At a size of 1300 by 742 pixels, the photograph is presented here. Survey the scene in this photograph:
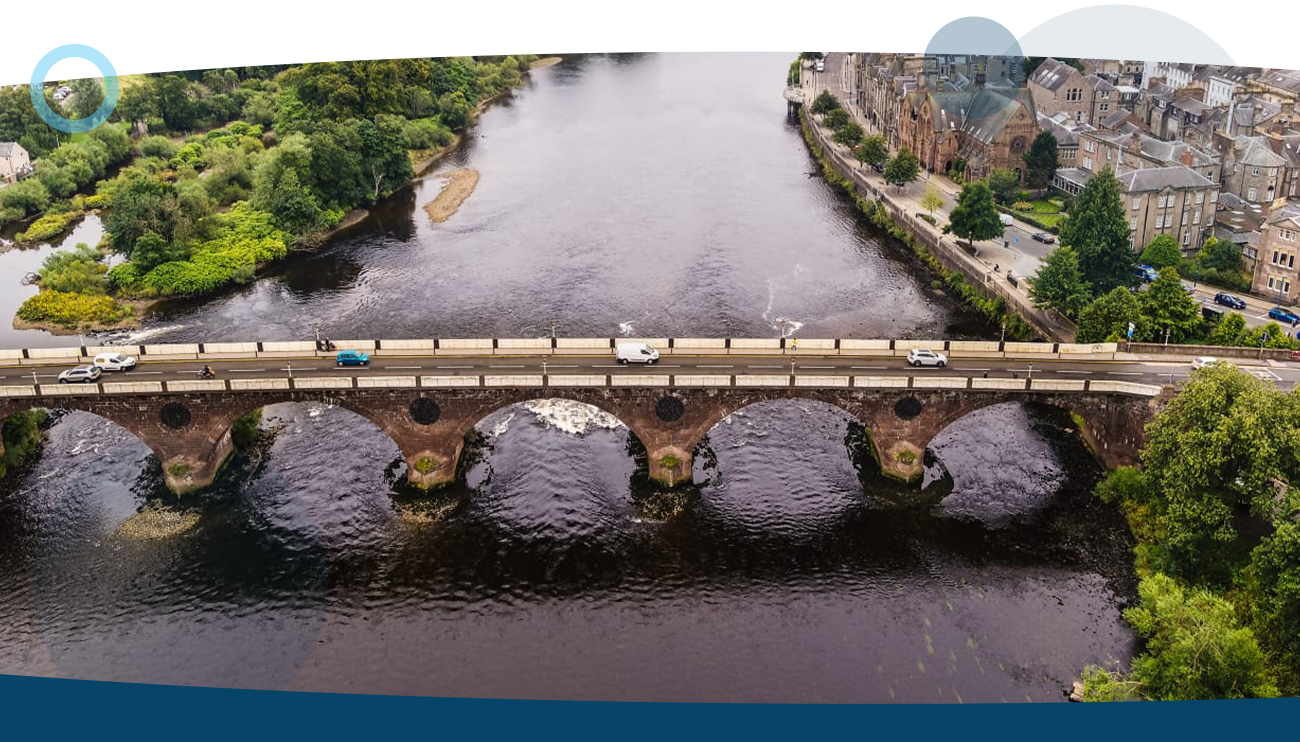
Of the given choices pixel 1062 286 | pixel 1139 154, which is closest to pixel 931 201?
pixel 1139 154

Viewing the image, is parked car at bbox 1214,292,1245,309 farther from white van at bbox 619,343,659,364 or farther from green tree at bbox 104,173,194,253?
green tree at bbox 104,173,194,253

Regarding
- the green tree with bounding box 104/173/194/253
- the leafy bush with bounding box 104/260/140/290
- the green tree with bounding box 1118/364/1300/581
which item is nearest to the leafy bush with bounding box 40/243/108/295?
the leafy bush with bounding box 104/260/140/290

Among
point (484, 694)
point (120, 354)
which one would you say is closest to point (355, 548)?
point (484, 694)

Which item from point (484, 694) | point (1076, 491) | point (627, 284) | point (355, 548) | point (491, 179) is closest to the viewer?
point (484, 694)

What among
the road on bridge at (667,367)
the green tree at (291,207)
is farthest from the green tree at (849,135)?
the road on bridge at (667,367)

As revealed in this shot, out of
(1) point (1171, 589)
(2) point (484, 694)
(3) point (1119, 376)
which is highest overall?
(3) point (1119, 376)

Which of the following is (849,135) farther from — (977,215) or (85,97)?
(85,97)

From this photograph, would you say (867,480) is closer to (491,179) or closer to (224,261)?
(224,261)
